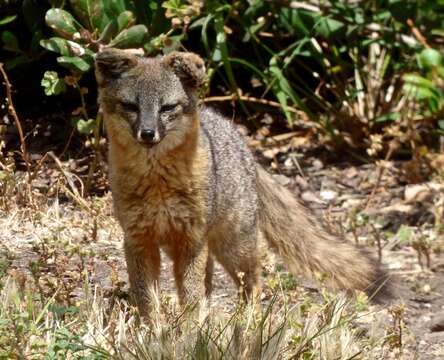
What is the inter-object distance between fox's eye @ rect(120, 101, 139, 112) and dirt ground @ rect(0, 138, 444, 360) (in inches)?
31.1

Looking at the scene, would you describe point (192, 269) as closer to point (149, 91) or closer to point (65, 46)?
point (149, 91)

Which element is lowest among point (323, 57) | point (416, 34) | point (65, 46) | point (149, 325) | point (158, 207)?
point (323, 57)

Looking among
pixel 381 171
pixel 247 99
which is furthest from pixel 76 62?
pixel 381 171

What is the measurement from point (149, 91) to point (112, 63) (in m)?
0.24

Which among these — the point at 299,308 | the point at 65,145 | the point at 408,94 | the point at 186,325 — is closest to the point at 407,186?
the point at 408,94

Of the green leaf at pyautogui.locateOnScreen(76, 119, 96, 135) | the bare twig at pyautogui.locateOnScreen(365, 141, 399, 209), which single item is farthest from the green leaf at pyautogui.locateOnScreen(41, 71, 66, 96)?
the bare twig at pyautogui.locateOnScreen(365, 141, 399, 209)

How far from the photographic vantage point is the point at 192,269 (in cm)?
473

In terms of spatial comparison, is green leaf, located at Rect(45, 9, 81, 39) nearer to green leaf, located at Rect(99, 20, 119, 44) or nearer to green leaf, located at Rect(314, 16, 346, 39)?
green leaf, located at Rect(99, 20, 119, 44)

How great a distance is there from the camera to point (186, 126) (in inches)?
184

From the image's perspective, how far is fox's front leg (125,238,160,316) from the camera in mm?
4652

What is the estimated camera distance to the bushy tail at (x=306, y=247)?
573cm

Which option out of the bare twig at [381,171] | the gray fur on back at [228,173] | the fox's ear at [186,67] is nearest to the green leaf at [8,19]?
the gray fur on back at [228,173]

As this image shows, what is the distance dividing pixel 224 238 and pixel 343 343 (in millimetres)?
1284

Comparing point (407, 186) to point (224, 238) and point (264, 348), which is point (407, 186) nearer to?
point (224, 238)
